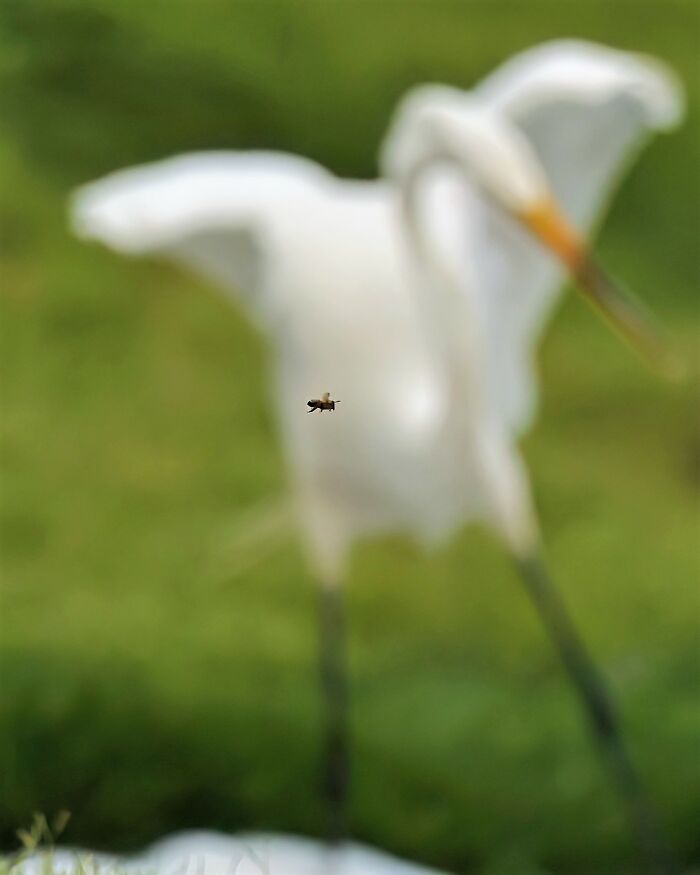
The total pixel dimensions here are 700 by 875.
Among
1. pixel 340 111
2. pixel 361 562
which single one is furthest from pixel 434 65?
pixel 361 562

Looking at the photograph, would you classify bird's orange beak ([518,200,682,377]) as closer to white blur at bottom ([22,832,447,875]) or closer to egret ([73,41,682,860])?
egret ([73,41,682,860])

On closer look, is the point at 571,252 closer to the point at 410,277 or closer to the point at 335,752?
the point at 410,277

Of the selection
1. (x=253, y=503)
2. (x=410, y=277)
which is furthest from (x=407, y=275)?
(x=253, y=503)

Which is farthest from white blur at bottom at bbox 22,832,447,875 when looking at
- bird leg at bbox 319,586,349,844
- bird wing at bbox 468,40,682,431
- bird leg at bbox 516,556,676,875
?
bird wing at bbox 468,40,682,431

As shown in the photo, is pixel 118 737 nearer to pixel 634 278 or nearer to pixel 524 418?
pixel 524 418

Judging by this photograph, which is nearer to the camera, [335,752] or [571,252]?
[571,252]

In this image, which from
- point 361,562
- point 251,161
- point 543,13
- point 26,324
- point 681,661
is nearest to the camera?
point 251,161
